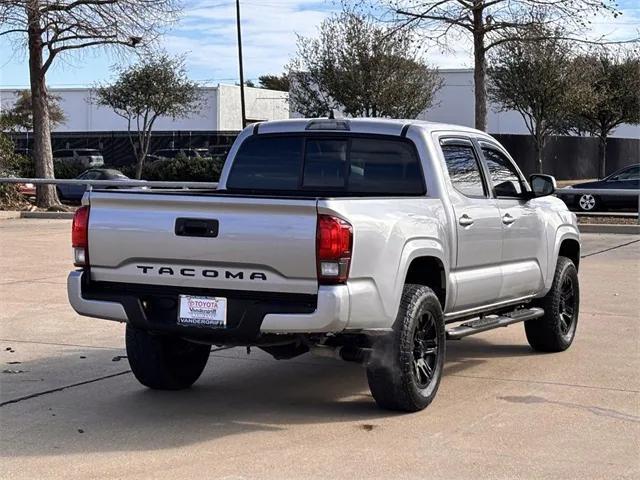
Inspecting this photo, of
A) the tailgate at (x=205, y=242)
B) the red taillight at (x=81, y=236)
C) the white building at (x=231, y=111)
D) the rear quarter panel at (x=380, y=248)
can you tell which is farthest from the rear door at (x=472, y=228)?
the white building at (x=231, y=111)

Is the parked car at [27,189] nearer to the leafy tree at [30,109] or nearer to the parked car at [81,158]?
the parked car at [81,158]

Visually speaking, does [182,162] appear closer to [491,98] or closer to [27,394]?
[491,98]

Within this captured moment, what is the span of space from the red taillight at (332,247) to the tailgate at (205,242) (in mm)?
45

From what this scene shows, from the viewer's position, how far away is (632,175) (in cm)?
2758

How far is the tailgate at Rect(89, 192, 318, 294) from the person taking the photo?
6.18m

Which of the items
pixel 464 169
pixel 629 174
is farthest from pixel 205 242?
pixel 629 174

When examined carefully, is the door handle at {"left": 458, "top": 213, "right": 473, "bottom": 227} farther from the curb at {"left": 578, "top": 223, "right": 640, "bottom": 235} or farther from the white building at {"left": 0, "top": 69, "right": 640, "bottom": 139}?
the white building at {"left": 0, "top": 69, "right": 640, "bottom": 139}

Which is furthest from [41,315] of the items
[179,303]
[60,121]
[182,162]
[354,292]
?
[60,121]

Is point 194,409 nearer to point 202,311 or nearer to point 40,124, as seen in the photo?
point 202,311

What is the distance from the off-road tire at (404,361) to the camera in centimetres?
662

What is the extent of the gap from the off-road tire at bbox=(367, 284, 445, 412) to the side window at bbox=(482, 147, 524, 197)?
181 centimetres

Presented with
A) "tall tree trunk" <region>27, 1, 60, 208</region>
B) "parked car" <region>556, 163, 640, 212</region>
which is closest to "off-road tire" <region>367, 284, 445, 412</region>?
"parked car" <region>556, 163, 640, 212</region>

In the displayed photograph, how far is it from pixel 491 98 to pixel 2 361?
114ft

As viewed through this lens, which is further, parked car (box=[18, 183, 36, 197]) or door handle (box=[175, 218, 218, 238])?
parked car (box=[18, 183, 36, 197])
